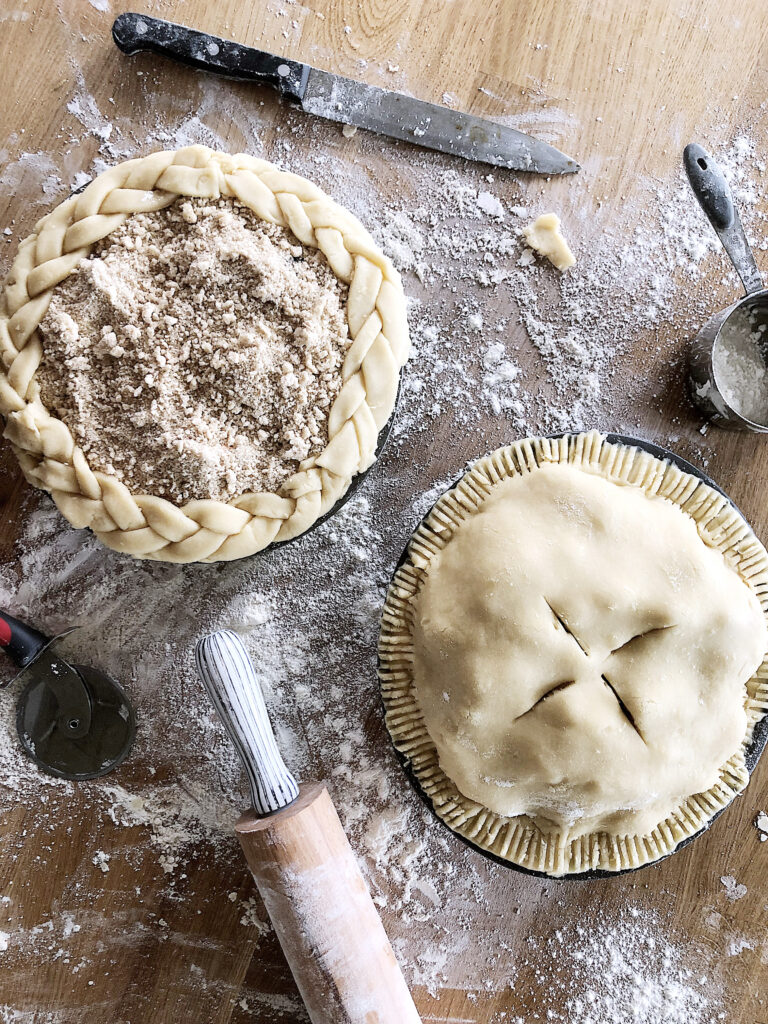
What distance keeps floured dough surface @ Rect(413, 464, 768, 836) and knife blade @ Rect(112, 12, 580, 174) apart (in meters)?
0.59

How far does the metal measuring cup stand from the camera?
1158mm

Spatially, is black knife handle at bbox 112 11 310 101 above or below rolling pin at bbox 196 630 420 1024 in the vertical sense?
above

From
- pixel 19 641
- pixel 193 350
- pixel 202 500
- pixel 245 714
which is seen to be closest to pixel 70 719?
pixel 19 641

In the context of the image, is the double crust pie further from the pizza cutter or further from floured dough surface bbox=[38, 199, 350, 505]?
the pizza cutter

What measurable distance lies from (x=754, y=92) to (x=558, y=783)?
1.16 metres

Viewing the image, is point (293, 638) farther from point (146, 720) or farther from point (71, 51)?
point (71, 51)

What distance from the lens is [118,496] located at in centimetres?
95

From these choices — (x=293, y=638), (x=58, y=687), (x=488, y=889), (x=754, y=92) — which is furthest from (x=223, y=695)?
(x=754, y=92)

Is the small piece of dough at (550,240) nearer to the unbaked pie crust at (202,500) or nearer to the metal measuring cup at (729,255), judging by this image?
the metal measuring cup at (729,255)

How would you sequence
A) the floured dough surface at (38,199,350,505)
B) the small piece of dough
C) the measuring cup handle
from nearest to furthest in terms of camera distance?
the floured dough surface at (38,199,350,505) → the measuring cup handle → the small piece of dough

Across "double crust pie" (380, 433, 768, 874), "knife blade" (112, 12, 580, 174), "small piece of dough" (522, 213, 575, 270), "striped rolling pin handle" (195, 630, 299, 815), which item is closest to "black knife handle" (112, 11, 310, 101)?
"knife blade" (112, 12, 580, 174)

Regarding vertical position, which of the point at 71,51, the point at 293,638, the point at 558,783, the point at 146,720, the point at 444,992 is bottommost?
the point at 444,992

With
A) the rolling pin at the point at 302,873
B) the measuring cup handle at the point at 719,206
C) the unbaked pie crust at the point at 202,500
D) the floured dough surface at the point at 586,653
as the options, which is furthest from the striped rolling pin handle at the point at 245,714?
the measuring cup handle at the point at 719,206

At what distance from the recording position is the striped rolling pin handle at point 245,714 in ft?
3.38
